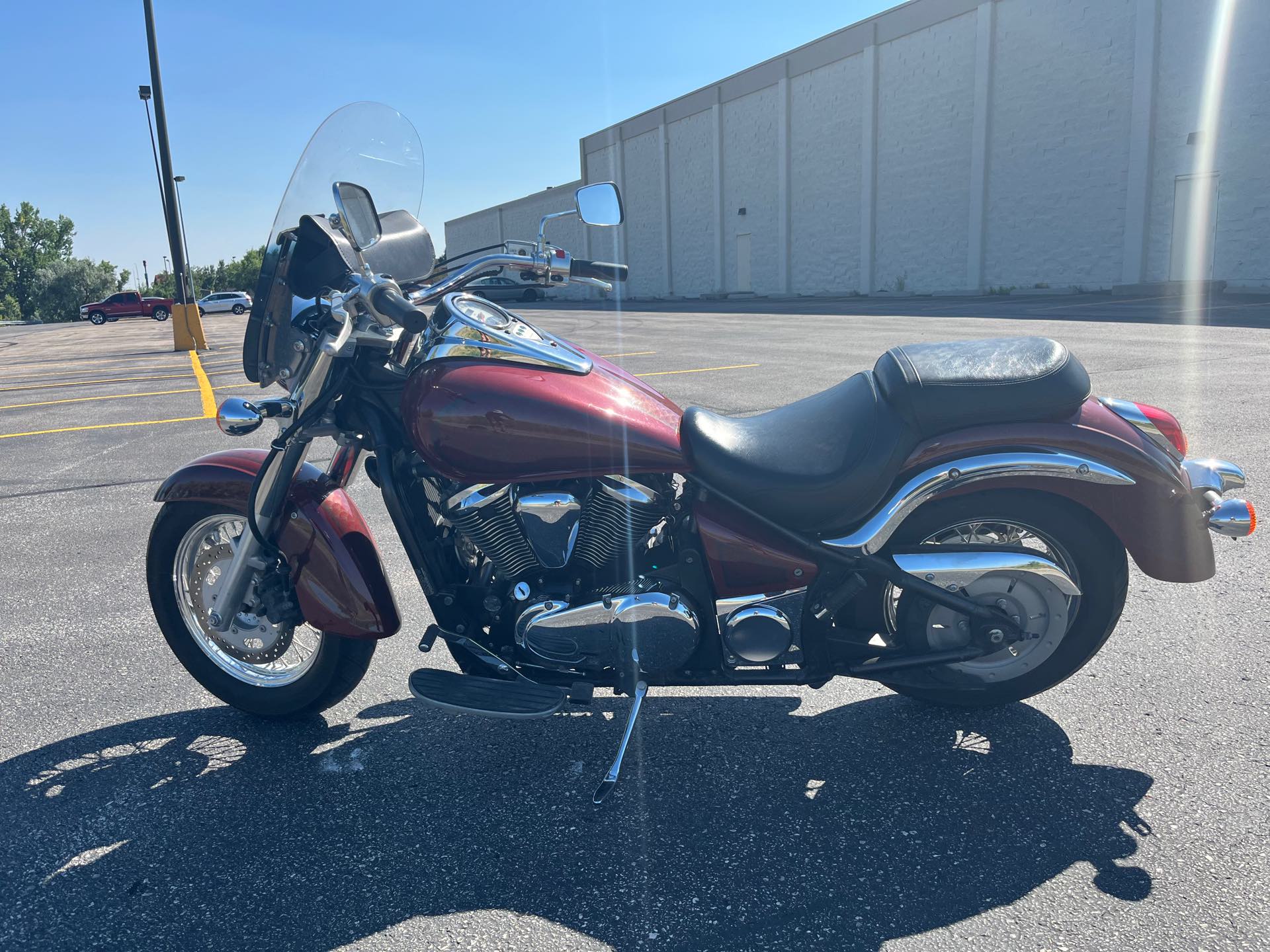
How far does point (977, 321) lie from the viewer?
52.9 feet

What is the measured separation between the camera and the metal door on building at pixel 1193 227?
2011 centimetres

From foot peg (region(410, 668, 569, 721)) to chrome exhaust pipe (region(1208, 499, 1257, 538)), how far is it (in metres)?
1.78

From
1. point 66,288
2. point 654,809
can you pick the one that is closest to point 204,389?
point 654,809

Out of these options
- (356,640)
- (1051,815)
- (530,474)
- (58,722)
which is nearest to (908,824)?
(1051,815)

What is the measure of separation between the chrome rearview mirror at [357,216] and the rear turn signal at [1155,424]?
2.23 meters

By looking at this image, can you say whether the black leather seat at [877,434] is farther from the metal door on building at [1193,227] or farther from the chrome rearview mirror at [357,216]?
the metal door on building at [1193,227]

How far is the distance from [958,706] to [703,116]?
37505 millimetres

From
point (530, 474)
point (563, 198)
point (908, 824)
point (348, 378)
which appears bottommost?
point (908, 824)

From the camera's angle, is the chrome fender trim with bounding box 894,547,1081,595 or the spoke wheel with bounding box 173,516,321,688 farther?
the spoke wheel with bounding box 173,516,321,688

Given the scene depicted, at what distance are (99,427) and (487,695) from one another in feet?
25.5

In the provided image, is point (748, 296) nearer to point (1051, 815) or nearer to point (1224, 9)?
point (1224, 9)

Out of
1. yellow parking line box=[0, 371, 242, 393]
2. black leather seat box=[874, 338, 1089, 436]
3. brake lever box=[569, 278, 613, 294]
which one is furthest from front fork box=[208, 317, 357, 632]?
yellow parking line box=[0, 371, 242, 393]

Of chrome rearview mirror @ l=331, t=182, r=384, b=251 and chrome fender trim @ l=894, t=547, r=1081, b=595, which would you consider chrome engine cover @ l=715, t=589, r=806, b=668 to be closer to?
chrome fender trim @ l=894, t=547, r=1081, b=595

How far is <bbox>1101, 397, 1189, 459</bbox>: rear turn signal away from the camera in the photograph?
8.46 feet
